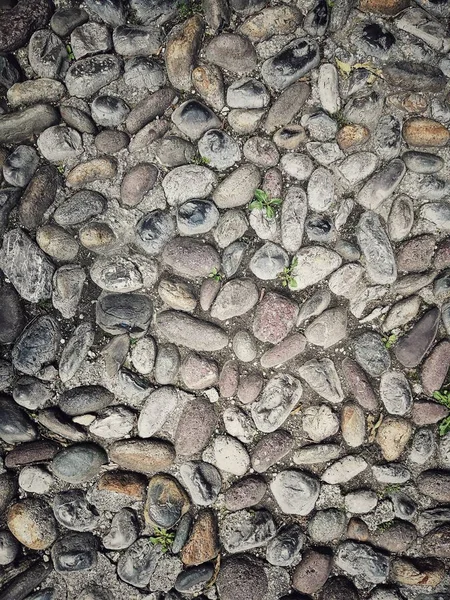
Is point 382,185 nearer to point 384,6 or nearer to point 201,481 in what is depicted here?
point 384,6

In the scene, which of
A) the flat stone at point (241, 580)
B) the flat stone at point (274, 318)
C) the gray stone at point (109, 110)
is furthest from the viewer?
the gray stone at point (109, 110)

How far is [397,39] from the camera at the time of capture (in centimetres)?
276

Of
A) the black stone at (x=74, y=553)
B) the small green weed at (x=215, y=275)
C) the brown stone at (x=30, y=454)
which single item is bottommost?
the black stone at (x=74, y=553)

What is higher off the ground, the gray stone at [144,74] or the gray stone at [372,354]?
the gray stone at [144,74]

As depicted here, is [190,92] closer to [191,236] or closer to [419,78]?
[191,236]

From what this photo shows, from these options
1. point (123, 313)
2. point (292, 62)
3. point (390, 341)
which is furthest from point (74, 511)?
point (292, 62)

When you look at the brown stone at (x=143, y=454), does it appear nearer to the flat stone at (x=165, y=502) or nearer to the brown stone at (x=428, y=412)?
the flat stone at (x=165, y=502)

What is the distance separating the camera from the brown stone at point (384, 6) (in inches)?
108

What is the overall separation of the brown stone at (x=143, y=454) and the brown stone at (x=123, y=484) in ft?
0.14

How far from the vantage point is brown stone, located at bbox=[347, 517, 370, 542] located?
251 centimetres

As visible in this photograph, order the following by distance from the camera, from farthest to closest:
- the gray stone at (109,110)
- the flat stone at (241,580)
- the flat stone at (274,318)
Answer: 1. the gray stone at (109,110)
2. the flat stone at (274,318)
3. the flat stone at (241,580)

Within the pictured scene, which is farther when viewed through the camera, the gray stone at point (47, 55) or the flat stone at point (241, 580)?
the gray stone at point (47, 55)

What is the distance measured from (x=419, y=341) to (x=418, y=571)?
1050mm

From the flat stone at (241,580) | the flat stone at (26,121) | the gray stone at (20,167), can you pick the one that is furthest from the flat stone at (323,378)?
the flat stone at (26,121)
